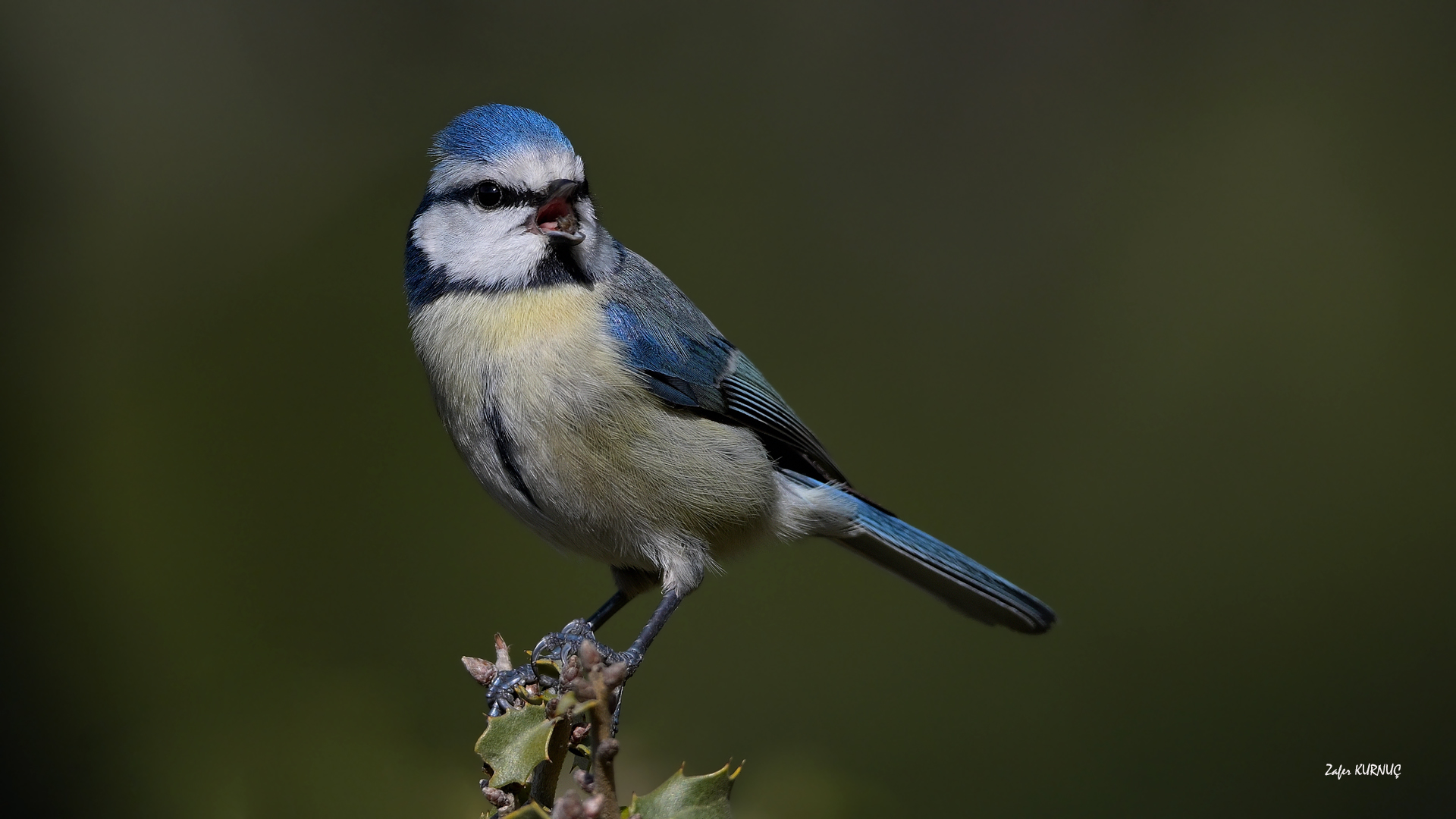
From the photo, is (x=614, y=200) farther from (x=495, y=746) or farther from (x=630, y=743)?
(x=495, y=746)

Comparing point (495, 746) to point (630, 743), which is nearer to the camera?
point (495, 746)

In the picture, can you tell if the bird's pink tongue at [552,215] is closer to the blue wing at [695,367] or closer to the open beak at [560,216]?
the open beak at [560,216]

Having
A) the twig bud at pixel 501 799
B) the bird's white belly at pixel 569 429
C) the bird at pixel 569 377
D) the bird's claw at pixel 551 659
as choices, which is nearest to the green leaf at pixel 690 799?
the twig bud at pixel 501 799

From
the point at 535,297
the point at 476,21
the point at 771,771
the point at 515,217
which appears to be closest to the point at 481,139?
the point at 515,217

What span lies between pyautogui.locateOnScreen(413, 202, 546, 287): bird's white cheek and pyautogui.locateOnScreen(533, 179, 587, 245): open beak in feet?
0.06

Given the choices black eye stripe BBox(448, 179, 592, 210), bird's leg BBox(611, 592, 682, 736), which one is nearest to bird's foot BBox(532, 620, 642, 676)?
bird's leg BBox(611, 592, 682, 736)

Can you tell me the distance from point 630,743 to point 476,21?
2.51m

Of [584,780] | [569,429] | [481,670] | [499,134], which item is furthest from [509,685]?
[499,134]

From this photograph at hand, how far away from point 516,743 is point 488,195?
90 cm

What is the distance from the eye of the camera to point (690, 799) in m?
0.78

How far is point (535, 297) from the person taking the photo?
4.80ft

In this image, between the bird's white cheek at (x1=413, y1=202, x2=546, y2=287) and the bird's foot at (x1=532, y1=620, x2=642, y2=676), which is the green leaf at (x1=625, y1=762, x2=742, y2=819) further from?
the bird's white cheek at (x1=413, y1=202, x2=546, y2=287)

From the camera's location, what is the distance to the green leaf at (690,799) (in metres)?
0.77

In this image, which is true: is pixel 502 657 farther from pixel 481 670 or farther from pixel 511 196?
pixel 511 196
